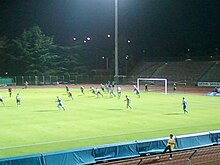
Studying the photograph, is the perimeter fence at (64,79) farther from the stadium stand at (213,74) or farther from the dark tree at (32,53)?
the stadium stand at (213,74)

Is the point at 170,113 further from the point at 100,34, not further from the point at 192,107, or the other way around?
the point at 100,34

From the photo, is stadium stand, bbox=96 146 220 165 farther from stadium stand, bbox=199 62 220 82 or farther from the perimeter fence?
the perimeter fence

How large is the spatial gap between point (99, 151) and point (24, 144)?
5.89 m

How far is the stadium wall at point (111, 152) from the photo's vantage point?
1545cm

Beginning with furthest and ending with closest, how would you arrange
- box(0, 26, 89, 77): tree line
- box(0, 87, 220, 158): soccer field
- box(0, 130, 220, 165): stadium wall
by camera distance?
box(0, 26, 89, 77): tree line, box(0, 87, 220, 158): soccer field, box(0, 130, 220, 165): stadium wall

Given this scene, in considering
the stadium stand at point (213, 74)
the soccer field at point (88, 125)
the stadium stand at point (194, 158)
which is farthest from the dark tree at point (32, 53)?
the stadium stand at point (194, 158)

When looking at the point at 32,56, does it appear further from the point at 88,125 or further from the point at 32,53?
the point at 88,125

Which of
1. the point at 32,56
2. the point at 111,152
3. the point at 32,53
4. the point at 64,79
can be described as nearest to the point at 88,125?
the point at 111,152

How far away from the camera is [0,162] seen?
1458 centimetres

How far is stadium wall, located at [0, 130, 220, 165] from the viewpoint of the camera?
608 inches

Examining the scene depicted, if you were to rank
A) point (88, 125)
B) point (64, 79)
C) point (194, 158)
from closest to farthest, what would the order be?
point (194, 158) < point (88, 125) < point (64, 79)

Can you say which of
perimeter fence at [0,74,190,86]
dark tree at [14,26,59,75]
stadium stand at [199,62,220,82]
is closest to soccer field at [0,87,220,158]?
stadium stand at [199,62,220,82]

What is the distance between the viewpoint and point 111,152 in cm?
1767

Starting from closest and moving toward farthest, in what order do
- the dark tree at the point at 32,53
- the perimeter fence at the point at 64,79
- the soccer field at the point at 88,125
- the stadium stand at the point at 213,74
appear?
the soccer field at the point at 88,125
the stadium stand at the point at 213,74
the perimeter fence at the point at 64,79
the dark tree at the point at 32,53
